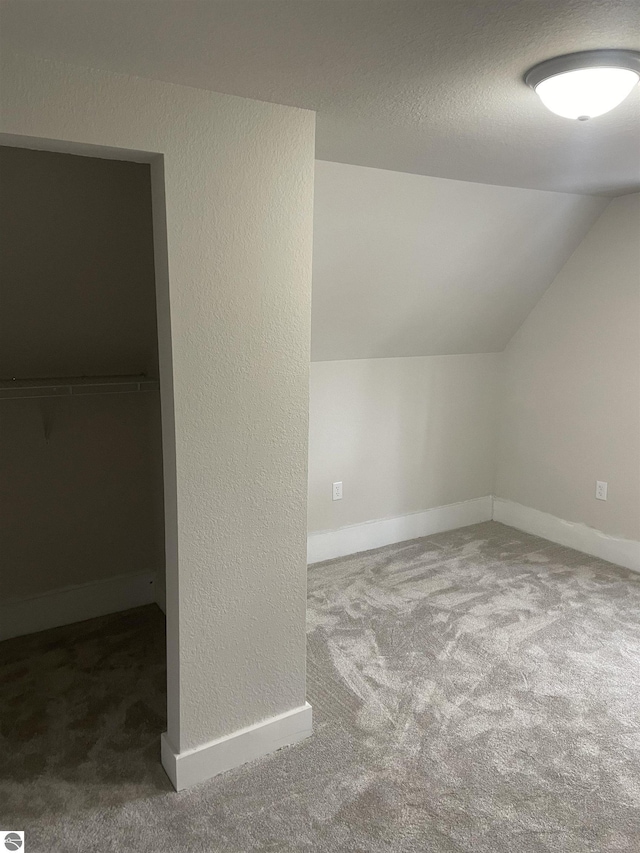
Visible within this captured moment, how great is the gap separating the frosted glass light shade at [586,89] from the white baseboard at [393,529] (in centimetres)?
265

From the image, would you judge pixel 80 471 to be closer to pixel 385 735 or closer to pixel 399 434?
pixel 385 735

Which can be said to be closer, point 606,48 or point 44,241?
point 606,48

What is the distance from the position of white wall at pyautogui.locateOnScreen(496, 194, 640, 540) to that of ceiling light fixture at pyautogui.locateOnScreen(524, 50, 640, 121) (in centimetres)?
217

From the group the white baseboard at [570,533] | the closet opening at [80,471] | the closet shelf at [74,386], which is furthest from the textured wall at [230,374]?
the white baseboard at [570,533]

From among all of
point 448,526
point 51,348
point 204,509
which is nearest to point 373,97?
point 204,509

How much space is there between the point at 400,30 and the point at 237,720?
2052 mm

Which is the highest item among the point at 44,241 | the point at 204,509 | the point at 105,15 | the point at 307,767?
the point at 105,15

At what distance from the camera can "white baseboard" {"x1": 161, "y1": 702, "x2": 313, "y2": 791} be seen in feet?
7.02

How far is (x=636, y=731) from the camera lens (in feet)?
7.97

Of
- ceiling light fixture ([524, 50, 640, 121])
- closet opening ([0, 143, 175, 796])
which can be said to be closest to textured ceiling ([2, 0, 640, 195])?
ceiling light fixture ([524, 50, 640, 121])

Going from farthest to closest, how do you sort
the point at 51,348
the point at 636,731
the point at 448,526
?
the point at 448,526, the point at 51,348, the point at 636,731

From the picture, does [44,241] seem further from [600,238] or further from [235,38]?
[600,238]

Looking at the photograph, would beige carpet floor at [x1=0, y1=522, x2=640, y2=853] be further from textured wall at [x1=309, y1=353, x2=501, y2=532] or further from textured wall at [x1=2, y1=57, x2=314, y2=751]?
textured wall at [x1=309, y1=353, x2=501, y2=532]

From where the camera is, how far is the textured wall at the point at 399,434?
152 inches
